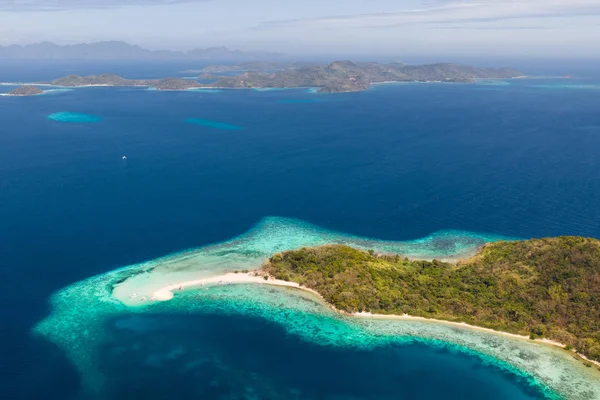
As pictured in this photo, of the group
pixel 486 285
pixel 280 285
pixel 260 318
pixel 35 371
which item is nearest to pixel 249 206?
pixel 280 285

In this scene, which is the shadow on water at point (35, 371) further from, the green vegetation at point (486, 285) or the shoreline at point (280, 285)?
the green vegetation at point (486, 285)

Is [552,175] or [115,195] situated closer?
[115,195]

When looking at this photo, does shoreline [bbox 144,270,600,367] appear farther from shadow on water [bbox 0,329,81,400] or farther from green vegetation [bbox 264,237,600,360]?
shadow on water [bbox 0,329,81,400]

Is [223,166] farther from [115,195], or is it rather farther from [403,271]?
[403,271]

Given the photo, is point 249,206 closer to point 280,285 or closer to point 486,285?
point 280,285

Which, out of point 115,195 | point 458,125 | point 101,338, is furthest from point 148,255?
point 458,125

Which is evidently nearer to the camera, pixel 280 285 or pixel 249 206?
pixel 280 285

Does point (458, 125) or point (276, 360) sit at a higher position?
point (458, 125)
